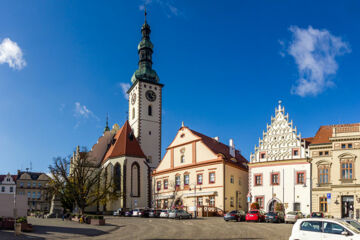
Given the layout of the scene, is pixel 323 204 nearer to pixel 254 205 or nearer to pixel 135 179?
pixel 254 205

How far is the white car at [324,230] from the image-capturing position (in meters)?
15.0

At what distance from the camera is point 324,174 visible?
4334 cm

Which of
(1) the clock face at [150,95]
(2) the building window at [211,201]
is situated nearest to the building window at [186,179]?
(2) the building window at [211,201]

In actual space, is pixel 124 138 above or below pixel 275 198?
above

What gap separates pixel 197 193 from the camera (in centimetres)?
5469

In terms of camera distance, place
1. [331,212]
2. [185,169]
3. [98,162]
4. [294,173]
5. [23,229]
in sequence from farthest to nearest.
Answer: [98,162], [185,169], [294,173], [331,212], [23,229]

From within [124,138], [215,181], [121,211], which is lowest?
[121,211]

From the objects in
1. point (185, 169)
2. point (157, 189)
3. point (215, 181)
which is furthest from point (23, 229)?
point (157, 189)

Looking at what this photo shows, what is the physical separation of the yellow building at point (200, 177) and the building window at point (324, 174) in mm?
12832

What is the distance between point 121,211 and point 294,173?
87.6 ft

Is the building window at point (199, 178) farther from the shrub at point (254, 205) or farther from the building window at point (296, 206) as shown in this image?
the building window at point (296, 206)

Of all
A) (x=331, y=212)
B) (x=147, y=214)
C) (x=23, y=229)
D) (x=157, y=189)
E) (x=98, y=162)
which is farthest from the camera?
(x=98, y=162)

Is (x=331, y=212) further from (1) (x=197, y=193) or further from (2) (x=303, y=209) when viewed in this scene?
(1) (x=197, y=193)

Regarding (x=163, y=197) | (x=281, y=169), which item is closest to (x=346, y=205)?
(x=281, y=169)
